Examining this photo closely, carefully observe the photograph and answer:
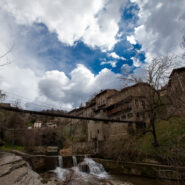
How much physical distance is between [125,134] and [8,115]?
95.4ft

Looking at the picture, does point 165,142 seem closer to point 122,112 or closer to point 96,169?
point 96,169

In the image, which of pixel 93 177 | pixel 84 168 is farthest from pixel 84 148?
pixel 93 177

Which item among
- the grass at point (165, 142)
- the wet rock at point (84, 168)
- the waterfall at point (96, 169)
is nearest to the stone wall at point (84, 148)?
the waterfall at point (96, 169)

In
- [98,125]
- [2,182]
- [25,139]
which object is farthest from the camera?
[25,139]

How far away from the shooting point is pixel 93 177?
500 inches

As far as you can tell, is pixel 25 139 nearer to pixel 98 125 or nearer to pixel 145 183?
pixel 98 125

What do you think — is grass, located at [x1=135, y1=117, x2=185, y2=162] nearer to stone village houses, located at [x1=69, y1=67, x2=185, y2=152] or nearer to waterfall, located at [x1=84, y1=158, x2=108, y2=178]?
stone village houses, located at [x1=69, y1=67, x2=185, y2=152]

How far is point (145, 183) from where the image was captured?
32.7 ft

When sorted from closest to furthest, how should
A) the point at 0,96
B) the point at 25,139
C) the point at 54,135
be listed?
the point at 0,96 < the point at 25,139 < the point at 54,135

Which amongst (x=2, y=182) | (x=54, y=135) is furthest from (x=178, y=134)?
(x=54, y=135)

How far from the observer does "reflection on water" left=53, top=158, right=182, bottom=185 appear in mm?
10242

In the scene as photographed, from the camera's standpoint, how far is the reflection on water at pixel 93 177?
10.2 meters

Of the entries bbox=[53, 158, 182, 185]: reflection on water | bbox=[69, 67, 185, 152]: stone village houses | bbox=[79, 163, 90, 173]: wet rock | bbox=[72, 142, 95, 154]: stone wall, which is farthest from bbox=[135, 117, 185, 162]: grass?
bbox=[72, 142, 95, 154]: stone wall

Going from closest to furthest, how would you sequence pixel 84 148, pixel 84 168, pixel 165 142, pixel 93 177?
pixel 165 142
pixel 93 177
pixel 84 168
pixel 84 148
